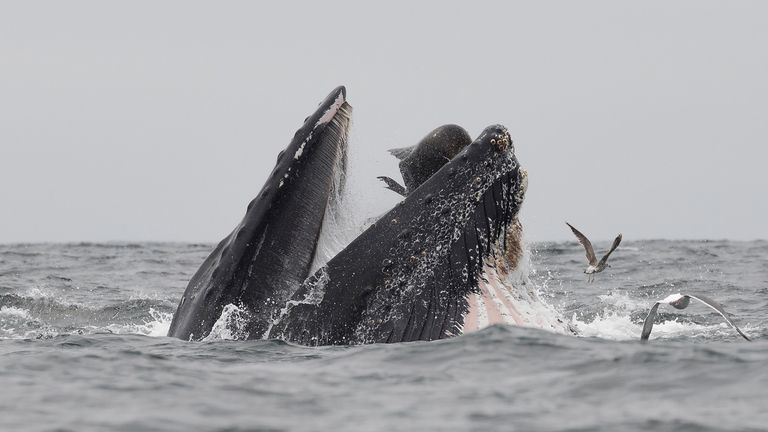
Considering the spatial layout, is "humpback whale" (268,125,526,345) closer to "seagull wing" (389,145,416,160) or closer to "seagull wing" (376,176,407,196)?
"seagull wing" (389,145,416,160)

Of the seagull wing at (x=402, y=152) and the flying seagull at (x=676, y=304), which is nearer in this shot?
the flying seagull at (x=676, y=304)

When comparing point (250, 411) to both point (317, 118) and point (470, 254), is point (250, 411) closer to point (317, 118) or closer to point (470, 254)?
point (470, 254)

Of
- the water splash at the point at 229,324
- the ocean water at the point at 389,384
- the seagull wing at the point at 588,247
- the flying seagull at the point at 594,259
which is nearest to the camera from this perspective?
the ocean water at the point at 389,384

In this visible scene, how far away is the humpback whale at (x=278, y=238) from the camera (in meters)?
7.77

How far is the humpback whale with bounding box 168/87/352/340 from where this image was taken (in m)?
7.77

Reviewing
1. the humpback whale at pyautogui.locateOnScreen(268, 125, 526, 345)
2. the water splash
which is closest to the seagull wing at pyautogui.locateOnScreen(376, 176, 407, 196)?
the humpback whale at pyautogui.locateOnScreen(268, 125, 526, 345)

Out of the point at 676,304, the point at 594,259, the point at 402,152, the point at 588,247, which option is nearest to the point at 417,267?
the point at 402,152

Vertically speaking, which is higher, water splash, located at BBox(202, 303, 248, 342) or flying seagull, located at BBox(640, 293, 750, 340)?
flying seagull, located at BBox(640, 293, 750, 340)

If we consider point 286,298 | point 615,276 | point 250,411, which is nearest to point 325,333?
point 286,298

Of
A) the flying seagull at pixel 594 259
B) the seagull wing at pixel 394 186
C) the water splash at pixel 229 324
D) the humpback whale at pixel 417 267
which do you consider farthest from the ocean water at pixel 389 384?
the flying seagull at pixel 594 259

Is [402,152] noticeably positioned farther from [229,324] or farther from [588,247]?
[588,247]

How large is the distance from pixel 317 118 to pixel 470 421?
3.08 metres

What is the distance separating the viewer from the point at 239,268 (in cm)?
776

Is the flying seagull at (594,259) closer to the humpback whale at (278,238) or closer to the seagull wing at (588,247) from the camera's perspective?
the seagull wing at (588,247)
